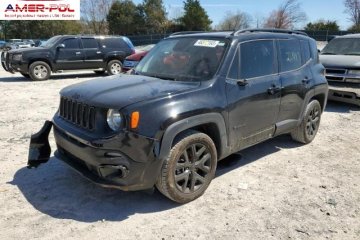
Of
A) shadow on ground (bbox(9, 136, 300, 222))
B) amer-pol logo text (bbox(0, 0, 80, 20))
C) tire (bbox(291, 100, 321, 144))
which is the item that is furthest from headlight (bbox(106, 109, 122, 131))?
amer-pol logo text (bbox(0, 0, 80, 20))

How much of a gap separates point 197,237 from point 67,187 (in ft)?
5.97

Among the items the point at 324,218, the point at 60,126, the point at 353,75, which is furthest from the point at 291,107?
the point at 353,75

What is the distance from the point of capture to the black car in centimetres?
1385

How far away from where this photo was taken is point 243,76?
453 centimetres

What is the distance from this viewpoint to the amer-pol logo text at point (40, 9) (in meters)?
38.7

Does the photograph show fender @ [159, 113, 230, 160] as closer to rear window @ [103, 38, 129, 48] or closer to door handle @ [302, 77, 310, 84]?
door handle @ [302, 77, 310, 84]

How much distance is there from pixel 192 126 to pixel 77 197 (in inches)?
61.2

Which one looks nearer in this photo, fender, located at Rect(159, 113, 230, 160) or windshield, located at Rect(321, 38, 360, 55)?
fender, located at Rect(159, 113, 230, 160)

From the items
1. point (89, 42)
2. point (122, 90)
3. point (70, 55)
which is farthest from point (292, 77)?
point (89, 42)

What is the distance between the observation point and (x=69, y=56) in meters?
14.5

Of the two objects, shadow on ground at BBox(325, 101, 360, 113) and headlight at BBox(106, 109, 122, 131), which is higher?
headlight at BBox(106, 109, 122, 131)

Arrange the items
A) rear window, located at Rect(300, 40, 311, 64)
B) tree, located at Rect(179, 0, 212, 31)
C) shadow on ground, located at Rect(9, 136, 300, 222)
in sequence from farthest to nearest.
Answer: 1. tree, located at Rect(179, 0, 212, 31)
2. rear window, located at Rect(300, 40, 311, 64)
3. shadow on ground, located at Rect(9, 136, 300, 222)

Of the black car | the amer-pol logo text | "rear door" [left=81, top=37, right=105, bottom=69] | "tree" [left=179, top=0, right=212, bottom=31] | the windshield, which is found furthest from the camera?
"tree" [left=179, top=0, right=212, bottom=31]

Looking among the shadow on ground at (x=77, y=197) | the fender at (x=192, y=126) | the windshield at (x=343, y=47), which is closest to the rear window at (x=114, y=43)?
the windshield at (x=343, y=47)
